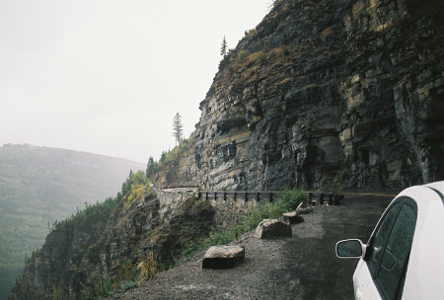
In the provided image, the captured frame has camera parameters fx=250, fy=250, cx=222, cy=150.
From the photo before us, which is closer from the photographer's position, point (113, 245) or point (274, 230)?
point (274, 230)

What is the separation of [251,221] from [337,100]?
59.2 feet

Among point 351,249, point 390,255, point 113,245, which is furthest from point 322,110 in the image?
point 113,245

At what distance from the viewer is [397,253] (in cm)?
158

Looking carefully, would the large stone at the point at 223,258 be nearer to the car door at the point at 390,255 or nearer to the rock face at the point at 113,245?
A: the car door at the point at 390,255

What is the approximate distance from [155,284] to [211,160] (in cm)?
3550

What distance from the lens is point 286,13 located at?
33781mm

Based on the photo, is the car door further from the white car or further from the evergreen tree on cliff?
the evergreen tree on cliff

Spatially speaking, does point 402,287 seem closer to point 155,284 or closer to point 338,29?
point 155,284

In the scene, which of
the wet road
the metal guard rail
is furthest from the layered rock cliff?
the wet road

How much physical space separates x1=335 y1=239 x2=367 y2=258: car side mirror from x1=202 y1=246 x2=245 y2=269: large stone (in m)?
3.72

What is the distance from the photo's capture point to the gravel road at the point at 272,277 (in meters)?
4.39

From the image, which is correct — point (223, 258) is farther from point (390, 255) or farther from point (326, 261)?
point (390, 255)

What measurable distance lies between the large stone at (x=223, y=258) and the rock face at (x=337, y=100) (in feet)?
53.8

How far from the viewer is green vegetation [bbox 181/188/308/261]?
9.73 meters
